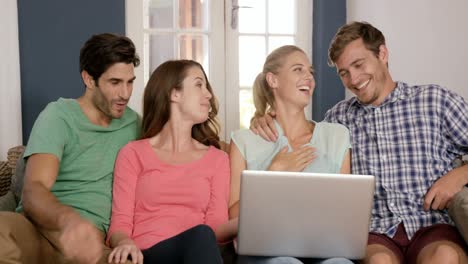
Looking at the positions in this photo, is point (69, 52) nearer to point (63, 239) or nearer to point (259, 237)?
point (259, 237)

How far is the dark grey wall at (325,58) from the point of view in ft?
13.3

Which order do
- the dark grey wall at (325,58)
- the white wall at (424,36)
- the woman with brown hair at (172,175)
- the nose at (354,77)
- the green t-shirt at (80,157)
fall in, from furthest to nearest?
the dark grey wall at (325,58) → the white wall at (424,36) → the nose at (354,77) → the green t-shirt at (80,157) → the woman with brown hair at (172,175)

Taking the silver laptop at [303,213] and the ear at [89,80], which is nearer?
the silver laptop at [303,213]

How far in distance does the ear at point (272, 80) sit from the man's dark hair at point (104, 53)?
0.52 meters

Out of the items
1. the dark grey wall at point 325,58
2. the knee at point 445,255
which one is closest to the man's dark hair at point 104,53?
the knee at point 445,255

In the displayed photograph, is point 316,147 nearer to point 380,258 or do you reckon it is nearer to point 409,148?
point 409,148

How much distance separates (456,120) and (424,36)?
168 centimetres

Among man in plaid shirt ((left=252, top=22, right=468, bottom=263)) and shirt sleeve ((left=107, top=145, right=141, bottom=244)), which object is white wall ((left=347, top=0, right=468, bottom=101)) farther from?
shirt sleeve ((left=107, top=145, right=141, bottom=244))

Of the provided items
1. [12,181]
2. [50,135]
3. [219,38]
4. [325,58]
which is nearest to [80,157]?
[50,135]

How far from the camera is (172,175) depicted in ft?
7.11

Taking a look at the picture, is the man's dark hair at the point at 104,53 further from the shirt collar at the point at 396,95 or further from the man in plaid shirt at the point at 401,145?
the shirt collar at the point at 396,95

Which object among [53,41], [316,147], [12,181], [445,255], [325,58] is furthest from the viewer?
[325,58]

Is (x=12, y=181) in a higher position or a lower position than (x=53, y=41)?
lower

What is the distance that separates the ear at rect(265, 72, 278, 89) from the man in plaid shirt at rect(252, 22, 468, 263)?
16cm
